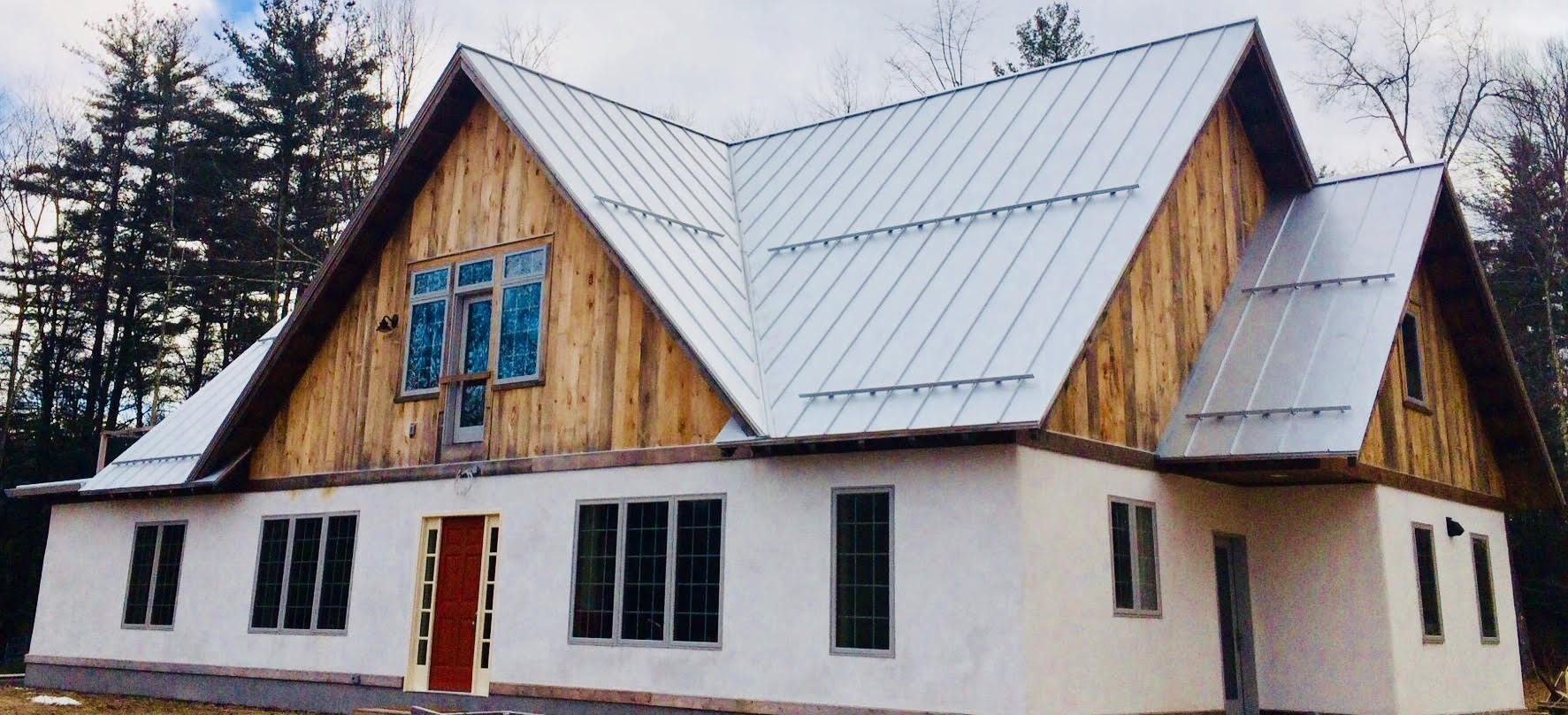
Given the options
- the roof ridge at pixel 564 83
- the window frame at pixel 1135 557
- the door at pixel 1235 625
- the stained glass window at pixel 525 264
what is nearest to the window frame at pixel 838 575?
the window frame at pixel 1135 557

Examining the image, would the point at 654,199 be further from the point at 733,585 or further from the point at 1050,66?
the point at 1050,66

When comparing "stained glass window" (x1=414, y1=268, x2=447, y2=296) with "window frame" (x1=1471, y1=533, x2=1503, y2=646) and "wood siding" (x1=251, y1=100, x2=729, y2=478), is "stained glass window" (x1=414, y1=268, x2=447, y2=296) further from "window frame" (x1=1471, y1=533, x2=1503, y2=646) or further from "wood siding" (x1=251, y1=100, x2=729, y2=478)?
"window frame" (x1=1471, y1=533, x2=1503, y2=646)

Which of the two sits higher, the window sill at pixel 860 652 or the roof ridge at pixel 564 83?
the roof ridge at pixel 564 83

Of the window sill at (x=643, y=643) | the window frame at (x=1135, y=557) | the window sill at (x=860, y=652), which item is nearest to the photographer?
the window sill at (x=860, y=652)

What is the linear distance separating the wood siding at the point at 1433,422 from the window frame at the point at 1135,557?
2.15 m

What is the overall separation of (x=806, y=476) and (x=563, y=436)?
303cm

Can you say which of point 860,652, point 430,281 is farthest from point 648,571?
point 430,281

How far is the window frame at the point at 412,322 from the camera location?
1490 cm

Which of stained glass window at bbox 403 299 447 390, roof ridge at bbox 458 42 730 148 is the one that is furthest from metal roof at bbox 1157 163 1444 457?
stained glass window at bbox 403 299 447 390

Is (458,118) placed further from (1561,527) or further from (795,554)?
(1561,527)

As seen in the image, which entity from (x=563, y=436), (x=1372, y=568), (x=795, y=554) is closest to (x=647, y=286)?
(x=563, y=436)

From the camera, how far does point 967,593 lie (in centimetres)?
1080

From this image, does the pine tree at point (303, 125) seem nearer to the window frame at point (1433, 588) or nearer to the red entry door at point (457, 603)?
the red entry door at point (457, 603)

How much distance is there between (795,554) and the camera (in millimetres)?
11820
